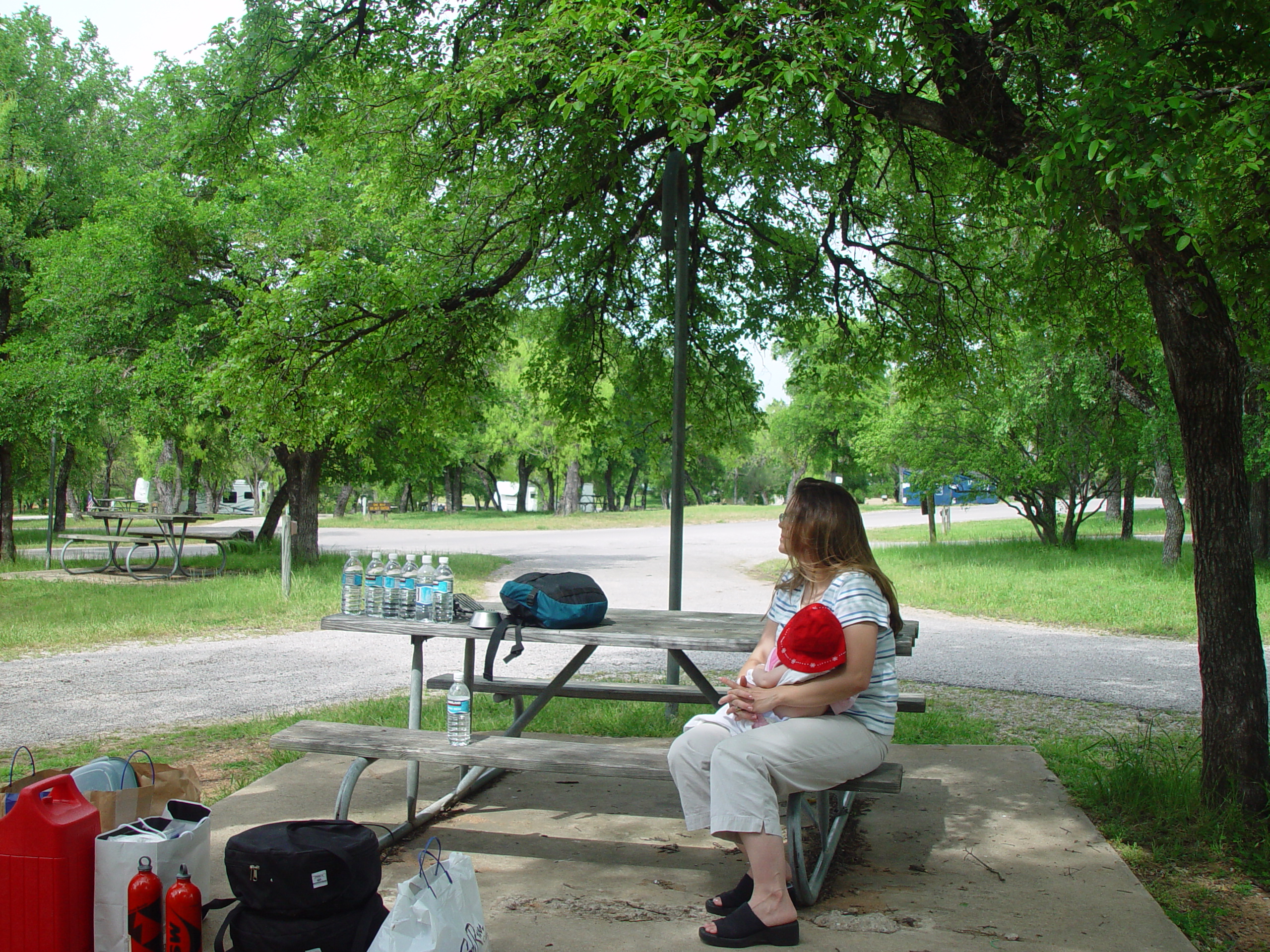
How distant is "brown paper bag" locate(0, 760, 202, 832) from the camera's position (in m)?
3.54

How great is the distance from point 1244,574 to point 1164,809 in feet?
3.66

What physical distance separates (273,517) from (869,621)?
2136 centimetres

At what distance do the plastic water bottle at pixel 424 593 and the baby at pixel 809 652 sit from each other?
1.68 m

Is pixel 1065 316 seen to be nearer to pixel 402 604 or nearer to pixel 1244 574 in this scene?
pixel 1244 574

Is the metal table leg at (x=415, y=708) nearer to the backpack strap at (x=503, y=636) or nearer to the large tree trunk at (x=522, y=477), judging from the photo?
the backpack strap at (x=503, y=636)

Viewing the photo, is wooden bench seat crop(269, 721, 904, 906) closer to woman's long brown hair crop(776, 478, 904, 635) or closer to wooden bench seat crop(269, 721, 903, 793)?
wooden bench seat crop(269, 721, 903, 793)

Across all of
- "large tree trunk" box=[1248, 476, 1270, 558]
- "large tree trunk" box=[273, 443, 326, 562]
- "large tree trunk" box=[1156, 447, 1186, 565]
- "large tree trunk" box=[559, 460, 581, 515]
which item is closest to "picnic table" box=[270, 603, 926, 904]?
"large tree trunk" box=[1156, 447, 1186, 565]

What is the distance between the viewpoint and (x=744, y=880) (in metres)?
3.53

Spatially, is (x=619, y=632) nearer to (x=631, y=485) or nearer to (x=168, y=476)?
(x=168, y=476)

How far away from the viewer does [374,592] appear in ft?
15.8

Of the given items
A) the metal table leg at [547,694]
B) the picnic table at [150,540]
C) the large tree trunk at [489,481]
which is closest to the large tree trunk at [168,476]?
the picnic table at [150,540]

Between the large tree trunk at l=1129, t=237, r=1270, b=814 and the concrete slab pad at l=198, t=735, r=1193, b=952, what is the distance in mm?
726

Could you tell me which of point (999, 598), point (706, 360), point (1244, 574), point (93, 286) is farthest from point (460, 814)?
point (93, 286)

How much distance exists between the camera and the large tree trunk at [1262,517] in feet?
57.8
